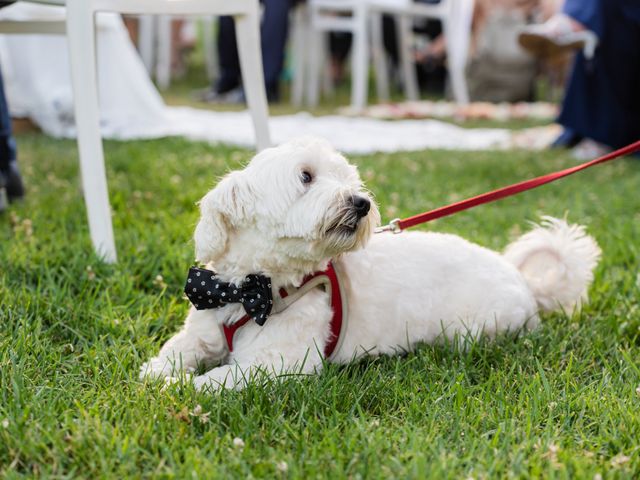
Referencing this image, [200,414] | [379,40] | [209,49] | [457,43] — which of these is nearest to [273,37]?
[457,43]

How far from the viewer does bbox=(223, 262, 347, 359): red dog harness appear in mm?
2223

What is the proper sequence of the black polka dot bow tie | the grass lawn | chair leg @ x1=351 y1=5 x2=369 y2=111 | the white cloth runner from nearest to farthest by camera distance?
the grass lawn → the black polka dot bow tie → the white cloth runner → chair leg @ x1=351 y1=5 x2=369 y2=111

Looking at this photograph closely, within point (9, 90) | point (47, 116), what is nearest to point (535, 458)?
point (47, 116)

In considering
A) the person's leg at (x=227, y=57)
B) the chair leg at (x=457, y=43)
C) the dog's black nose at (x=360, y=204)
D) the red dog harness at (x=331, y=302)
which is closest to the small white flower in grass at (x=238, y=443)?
the red dog harness at (x=331, y=302)

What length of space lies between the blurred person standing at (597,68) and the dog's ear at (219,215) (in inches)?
183

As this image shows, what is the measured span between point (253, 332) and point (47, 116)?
5146 mm

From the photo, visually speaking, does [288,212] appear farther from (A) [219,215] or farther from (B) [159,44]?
(B) [159,44]

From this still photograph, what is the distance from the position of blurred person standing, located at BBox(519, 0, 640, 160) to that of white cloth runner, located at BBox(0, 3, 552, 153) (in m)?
0.61

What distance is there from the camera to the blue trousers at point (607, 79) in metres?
5.95

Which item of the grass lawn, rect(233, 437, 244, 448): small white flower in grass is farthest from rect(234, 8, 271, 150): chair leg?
rect(233, 437, 244, 448): small white flower in grass

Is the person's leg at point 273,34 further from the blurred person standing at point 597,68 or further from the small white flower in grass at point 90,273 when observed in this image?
the small white flower in grass at point 90,273

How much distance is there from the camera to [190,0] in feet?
10.3

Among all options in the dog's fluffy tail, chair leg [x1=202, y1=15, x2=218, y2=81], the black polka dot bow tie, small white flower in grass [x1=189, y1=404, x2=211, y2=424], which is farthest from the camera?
chair leg [x1=202, y1=15, x2=218, y2=81]

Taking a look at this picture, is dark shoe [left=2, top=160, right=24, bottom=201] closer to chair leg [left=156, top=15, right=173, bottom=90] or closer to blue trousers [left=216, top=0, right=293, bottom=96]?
blue trousers [left=216, top=0, right=293, bottom=96]
